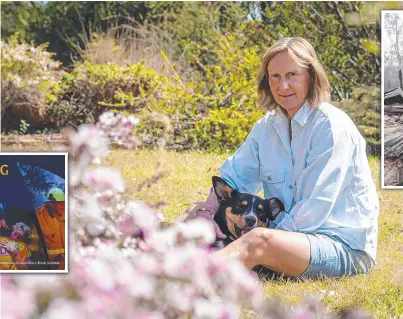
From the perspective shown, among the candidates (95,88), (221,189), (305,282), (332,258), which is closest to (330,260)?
(332,258)

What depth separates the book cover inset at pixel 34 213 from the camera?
4.23 ft

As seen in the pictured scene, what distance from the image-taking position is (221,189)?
9.30 feet

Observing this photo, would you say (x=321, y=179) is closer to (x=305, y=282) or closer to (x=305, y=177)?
(x=305, y=177)

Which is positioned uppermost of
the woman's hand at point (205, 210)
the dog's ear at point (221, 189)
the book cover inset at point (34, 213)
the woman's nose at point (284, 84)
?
the woman's nose at point (284, 84)

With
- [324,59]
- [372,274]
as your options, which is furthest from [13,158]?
[324,59]

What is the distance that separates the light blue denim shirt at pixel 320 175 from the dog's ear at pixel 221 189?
0.52 feet

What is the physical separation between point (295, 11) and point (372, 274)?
4.73 m

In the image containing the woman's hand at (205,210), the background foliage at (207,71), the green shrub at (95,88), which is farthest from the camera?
the green shrub at (95,88)

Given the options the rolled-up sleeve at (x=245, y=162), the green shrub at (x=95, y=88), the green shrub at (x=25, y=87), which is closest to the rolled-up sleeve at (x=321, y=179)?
the rolled-up sleeve at (x=245, y=162)

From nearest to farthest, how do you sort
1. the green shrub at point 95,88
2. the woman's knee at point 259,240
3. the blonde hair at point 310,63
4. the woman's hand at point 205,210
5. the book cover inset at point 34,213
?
the book cover inset at point 34,213, the woman's knee at point 259,240, the blonde hair at point 310,63, the woman's hand at point 205,210, the green shrub at point 95,88

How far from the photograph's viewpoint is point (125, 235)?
1.24m

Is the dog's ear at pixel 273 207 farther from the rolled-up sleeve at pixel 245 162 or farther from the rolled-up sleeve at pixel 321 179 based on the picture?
the rolled-up sleeve at pixel 245 162

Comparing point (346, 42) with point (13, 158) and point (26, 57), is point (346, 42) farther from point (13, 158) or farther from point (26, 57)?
point (13, 158)

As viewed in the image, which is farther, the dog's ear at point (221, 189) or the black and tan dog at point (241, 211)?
the dog's ear at point (221, 189)
